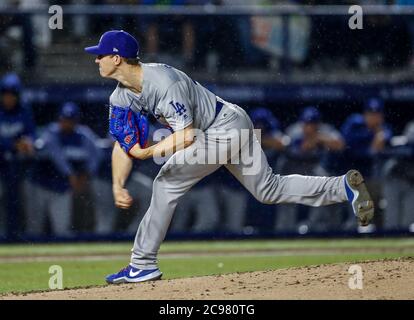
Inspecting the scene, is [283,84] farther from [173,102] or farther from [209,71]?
[173,102]

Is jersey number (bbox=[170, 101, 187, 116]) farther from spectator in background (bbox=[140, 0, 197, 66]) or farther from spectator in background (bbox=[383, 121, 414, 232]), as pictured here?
spectator in background (bbox=[383, 121, 414, 232])

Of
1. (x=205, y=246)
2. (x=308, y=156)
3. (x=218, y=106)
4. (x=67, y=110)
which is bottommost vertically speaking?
(x=205, y=246)

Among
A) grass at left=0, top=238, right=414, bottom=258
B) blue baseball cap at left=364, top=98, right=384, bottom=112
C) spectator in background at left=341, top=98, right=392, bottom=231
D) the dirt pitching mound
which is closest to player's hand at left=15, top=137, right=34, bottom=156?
grass at left=0, top=238, right=414, bottom=258

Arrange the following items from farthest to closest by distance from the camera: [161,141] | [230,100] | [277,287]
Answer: [230,100] < [161,141] < [277,287]

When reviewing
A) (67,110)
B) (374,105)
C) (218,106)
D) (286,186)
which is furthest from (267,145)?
(218,106)

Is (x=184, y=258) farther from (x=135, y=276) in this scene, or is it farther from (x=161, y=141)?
(x=161, y=141)

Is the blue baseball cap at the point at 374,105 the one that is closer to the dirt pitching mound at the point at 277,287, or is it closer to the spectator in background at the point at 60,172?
the spectator in background at the point at 60,172

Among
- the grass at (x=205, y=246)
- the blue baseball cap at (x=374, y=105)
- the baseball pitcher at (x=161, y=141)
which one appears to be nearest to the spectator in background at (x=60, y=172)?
the grass at (x=205, y=246)
